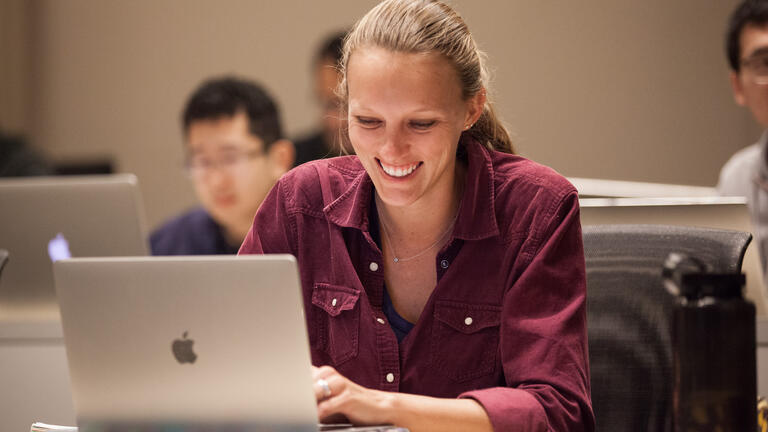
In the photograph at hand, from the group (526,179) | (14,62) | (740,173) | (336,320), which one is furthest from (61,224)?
(14,62)

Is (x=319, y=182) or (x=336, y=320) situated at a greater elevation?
(x=319, y=182)

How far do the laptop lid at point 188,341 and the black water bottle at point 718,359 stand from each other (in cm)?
45

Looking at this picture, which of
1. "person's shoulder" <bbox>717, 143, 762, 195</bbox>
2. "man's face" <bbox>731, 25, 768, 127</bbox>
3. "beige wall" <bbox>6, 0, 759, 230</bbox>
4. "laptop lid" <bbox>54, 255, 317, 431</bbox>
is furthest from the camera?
"beige wall" <bbox>6, 0, 759, 230</bbox>

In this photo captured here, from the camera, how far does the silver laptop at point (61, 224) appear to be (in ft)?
6.88

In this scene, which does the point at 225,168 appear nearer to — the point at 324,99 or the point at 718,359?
the point at 324,99

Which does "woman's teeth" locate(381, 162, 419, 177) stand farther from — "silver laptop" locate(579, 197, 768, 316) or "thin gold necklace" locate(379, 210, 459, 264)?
"silver laptop" locate(579, 197, 768, 316)

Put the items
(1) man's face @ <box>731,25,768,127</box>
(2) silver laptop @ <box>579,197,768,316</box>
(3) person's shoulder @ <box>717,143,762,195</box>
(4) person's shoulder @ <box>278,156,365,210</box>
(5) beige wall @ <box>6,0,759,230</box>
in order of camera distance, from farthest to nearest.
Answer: (5) beige wall @ <box>6,0,759,230</box> < (3) person's shoulder @ <box>717,143,762,195</box> < (1) man's face @ <box>731,25,768,127</box> < (2) silver laptop @ <box>579,197,768,316</box> < (4) person's shoulder @ <box>278,156,365,210</box>

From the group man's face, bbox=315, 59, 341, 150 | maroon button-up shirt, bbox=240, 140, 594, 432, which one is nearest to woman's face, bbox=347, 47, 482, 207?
maroon button-up shirt, bbox=240, 140, 594, 432

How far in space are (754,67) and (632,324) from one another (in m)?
1.53

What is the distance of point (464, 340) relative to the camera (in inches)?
58.1

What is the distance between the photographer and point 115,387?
1.20 metres

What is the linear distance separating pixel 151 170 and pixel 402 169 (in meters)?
3.76

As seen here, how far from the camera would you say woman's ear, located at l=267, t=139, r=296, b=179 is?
3.15m

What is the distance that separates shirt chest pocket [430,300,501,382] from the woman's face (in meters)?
0.19
